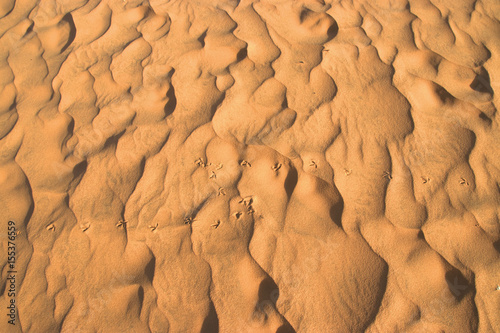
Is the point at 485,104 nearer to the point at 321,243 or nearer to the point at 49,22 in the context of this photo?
the point at 321,243

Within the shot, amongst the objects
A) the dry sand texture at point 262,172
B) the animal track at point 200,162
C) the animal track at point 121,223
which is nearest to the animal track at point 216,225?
the dry sand texture at point 262,172

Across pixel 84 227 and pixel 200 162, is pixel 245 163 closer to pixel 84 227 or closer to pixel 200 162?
pixel 200 162

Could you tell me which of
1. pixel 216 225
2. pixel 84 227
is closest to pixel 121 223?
pixel 84 227

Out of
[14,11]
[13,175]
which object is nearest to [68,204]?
[13,175]

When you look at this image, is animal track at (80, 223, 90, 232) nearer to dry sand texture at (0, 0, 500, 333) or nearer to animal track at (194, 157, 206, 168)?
dry sand texture at (0, 0, 500, 333)

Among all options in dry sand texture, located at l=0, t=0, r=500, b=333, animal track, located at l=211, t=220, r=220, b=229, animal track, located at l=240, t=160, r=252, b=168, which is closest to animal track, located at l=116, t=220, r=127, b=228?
dry sand texture, located at l=0, t=0, r=500, b=333

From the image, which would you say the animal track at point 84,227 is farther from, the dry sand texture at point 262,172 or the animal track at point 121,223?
the animal track at point 121,223

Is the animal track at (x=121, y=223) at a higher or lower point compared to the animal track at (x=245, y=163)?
lower

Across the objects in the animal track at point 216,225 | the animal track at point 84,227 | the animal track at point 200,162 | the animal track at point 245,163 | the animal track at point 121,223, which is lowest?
the animal track at point 84,227
